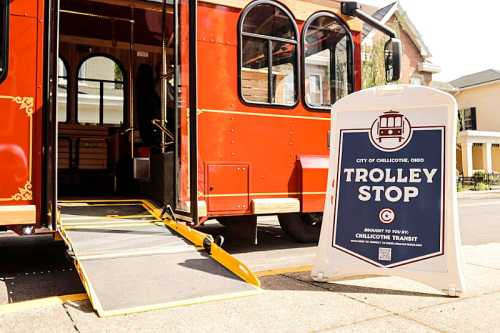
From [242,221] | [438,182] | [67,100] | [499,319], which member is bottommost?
[499,319]

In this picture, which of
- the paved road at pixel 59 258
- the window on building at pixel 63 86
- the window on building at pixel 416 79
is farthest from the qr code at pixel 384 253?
the window on building at pixel 416 79

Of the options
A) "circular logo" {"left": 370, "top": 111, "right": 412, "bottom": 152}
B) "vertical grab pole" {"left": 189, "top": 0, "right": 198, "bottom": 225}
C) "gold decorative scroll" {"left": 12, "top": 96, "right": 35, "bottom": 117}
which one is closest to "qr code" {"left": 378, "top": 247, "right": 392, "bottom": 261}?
"circular logo" {"left": 370, "top": 111, "right": 412, "bottom": 152}

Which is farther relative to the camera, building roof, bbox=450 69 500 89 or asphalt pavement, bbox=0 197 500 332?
building roof, bbox=450 69 500 89

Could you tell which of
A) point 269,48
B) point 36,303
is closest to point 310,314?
point 36,303

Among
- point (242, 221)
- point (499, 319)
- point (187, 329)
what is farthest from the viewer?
point (242, 221)

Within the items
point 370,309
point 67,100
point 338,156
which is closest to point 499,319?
point 370,309

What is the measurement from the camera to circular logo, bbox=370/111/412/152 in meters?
4.03

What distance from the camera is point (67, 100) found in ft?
27.3

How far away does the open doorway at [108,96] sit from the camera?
7113 mm

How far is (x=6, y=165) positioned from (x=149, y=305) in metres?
2.03

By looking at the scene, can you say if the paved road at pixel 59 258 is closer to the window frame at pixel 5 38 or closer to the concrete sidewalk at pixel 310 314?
the concrete sidewalk at pixel 310 314

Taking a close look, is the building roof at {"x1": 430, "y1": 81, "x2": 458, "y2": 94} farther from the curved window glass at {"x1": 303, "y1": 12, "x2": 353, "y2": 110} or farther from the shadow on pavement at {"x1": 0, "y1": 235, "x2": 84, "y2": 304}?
the shadow on pavement at {"x1": 0, "y1": 235, "x2": 84, "y2": 304}

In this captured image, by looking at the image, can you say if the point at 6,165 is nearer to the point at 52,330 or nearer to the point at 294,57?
the point at 52,330

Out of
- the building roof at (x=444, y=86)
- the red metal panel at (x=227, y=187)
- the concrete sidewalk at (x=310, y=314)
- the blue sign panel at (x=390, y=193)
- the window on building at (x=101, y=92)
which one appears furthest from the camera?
the building roof at (x=444, y=86)
